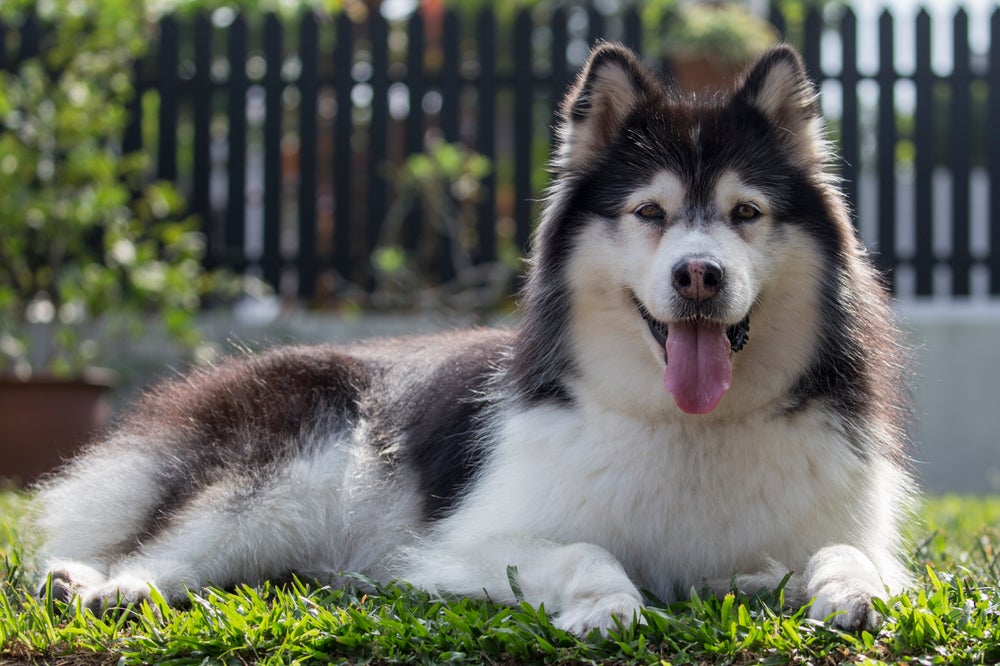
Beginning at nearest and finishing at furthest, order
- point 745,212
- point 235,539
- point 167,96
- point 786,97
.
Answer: point 745,212
point 786,97
point 235,539
point 167,96

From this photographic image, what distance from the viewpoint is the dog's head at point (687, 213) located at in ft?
10.9

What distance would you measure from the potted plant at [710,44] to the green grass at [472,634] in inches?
277

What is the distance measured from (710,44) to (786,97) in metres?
6.26

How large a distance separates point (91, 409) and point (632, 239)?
5237 millimetres

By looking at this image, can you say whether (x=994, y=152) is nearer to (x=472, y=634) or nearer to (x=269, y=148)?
(x=269, y=148)

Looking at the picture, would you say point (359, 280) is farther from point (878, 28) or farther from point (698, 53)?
point (878, 28)

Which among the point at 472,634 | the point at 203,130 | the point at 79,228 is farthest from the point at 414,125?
the point at 472,634

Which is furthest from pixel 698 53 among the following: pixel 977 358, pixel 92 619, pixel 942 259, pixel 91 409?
pixel 92 619

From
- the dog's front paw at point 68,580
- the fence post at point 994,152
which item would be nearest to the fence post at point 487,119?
the fence post at point 994,152

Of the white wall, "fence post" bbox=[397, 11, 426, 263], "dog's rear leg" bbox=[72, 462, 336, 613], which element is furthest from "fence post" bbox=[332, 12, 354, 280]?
"dog's rear leg" bbox=[72, 462, 336, 613]

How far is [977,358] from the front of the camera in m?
9.30

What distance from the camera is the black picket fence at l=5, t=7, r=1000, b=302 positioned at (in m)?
9.64

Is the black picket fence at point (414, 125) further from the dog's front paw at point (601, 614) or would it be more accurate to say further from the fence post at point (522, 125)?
the dog's front paw at point (601, 614)

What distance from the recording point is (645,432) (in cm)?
353
